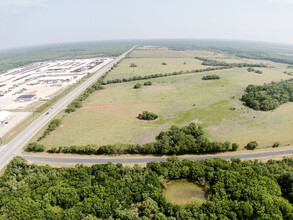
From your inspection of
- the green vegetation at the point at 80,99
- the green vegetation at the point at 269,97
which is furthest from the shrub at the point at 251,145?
the green vegetation at the point at 80,99

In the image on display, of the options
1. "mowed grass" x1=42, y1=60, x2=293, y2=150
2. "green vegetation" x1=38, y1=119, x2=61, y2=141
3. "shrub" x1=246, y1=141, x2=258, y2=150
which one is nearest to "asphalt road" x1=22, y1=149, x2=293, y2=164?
"shrub" x1=246, y1=141, x2=258, y2=150

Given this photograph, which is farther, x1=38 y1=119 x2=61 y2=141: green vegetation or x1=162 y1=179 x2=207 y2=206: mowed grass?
x1=38 y1=119 x2=61 y2=141: green vegetation

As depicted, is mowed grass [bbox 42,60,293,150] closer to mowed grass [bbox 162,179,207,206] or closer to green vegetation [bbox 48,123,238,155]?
green vegetation [bbox 48,123,238,155]

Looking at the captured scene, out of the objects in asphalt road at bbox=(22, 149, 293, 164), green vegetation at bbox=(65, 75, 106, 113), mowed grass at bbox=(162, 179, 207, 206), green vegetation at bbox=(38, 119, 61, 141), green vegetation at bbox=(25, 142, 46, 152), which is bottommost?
mowed grass at bbox=(162, 179, 207, 206)

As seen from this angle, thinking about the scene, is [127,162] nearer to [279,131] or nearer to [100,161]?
[100,161]

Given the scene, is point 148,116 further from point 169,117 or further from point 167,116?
point 169,117

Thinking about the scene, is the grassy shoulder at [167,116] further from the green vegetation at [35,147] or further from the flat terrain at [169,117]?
the green vegetation at [35,147]

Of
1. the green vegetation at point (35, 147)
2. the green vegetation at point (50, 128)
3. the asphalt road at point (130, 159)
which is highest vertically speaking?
the green vegetation at point (50, 128)
